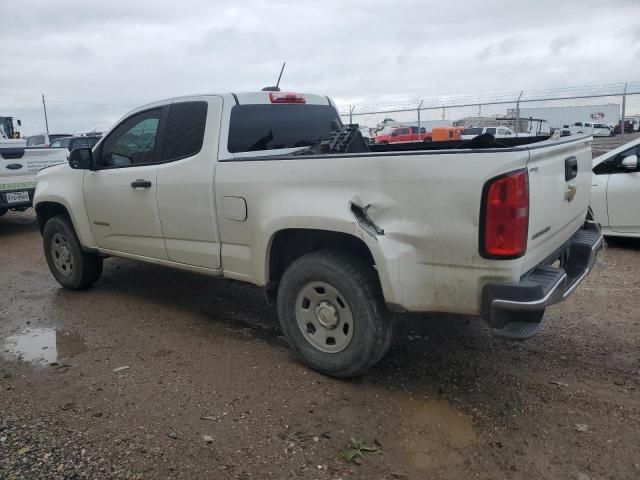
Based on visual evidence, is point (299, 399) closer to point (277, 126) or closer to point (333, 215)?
point (333, 215)

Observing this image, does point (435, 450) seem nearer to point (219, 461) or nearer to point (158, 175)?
point (219, 461)

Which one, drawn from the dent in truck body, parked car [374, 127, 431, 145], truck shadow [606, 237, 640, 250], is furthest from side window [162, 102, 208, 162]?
parked car [374, 127, 431, 145]

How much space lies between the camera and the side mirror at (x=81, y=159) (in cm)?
505

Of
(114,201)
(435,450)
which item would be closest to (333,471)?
(435,450)

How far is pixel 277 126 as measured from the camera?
447 cm

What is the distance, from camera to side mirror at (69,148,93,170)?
505cm

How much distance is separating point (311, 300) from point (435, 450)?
1240mm

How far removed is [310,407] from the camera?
3.32m

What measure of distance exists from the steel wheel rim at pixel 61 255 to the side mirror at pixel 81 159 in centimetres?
97

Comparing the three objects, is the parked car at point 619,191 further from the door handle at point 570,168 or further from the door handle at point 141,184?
the door handle at point 141,184

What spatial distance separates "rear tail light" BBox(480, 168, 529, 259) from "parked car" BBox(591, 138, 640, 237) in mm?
4715

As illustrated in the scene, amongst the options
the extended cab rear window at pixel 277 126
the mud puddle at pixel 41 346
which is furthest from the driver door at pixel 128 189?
the mud puddle at pixel 41 346

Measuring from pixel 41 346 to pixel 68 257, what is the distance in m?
1.57

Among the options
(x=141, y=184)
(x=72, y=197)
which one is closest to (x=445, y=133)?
(x=72, y=197)
